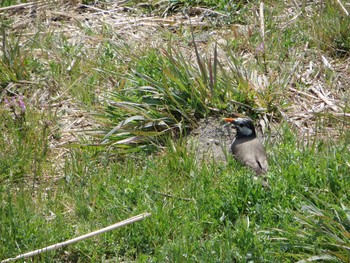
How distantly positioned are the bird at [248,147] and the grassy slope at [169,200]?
0.33 feet

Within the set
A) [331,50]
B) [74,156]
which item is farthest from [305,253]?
[331,50]

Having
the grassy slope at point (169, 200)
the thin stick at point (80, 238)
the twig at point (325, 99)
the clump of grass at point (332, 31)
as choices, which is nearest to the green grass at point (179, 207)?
the grassy slope at point (169, 200)

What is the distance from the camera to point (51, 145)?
261 inches

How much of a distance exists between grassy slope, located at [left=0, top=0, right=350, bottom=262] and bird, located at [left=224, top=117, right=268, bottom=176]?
10cm

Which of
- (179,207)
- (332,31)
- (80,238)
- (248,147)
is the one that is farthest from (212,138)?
(80,238)

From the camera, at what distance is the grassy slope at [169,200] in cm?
483

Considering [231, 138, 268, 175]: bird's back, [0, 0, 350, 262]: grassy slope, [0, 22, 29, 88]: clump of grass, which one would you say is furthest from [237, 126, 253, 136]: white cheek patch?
[0, 22, 29, 88]: clump of grass

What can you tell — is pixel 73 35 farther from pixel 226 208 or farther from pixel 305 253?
pixel 305 253

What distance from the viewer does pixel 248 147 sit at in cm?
585

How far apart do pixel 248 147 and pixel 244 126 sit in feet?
1.62

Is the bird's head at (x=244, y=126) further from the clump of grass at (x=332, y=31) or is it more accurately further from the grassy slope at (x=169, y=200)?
the clump of grass at (x=332, y=31)

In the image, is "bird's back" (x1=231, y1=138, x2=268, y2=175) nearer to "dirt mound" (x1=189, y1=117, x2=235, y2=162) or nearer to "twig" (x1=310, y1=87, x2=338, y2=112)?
"dirt mound" (x1=189, y1=117, x2=235, y2=162)

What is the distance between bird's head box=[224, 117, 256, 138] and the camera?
625cm

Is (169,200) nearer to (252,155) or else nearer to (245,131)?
(252,155)
